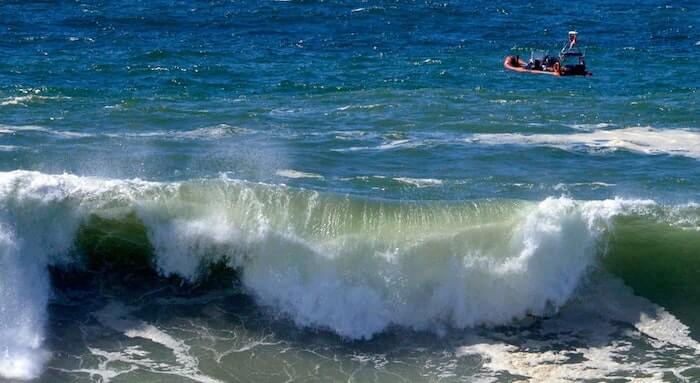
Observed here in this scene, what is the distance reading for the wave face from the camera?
47.9ft

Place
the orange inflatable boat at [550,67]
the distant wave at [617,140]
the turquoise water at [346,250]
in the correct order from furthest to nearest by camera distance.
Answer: the orange inflatable boat at [550,67]
the distant wave at [617,140]
the turquoise water at [346,250]

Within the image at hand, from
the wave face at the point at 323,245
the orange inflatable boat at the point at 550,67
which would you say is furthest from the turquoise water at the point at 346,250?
the orange inflatable boat at the point at 550,67

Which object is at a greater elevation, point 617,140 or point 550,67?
point 550,67

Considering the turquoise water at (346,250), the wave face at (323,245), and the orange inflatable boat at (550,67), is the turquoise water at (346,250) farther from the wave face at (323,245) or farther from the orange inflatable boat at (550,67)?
the orange inflatable boat at (550,67)

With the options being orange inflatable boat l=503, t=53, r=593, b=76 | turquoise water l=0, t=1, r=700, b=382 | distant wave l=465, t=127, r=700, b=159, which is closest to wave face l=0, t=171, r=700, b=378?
turquoise water l=0, t=1, r=700, b=382

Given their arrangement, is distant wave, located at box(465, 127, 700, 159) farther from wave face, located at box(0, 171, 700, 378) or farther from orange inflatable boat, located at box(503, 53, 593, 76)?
wave face, located at box(0, 171, 700, 378)

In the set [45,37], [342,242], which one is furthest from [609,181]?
[45,37]

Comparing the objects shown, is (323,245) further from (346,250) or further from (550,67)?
(550,67)

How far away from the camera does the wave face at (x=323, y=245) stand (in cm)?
1461

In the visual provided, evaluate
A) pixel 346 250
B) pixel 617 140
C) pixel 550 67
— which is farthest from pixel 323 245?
pixel 550 67

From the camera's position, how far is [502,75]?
33281 millimetres

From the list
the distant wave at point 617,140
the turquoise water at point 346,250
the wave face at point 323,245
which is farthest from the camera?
the distant wave at point 617,140

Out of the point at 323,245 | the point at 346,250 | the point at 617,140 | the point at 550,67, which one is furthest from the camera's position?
the point at 550,67

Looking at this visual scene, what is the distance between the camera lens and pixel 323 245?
600 inches
